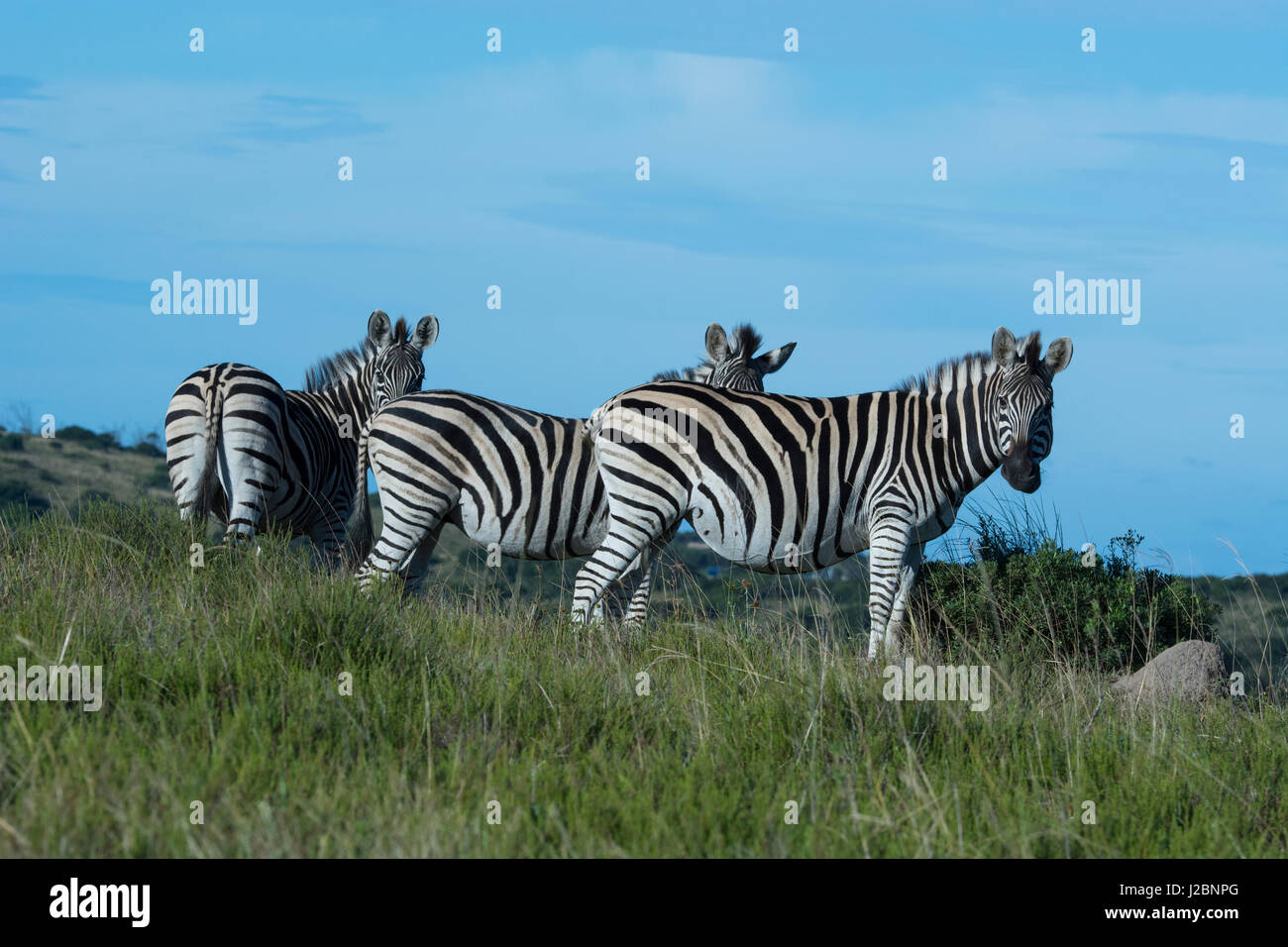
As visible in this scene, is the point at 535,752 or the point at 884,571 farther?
the point at 884,571

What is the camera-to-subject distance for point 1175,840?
5262 mm

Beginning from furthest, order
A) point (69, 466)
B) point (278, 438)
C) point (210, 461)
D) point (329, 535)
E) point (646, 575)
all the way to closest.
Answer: point (69, 466), point (329, 535), point (278, 438), point (210, 461), point (646, 575)

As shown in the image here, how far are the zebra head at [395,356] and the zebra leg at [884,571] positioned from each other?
5.87m

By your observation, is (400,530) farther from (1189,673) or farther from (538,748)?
(1189,673)

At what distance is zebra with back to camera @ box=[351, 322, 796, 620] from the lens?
1098cm

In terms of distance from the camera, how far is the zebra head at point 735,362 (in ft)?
43.7

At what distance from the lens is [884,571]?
10.0 metres

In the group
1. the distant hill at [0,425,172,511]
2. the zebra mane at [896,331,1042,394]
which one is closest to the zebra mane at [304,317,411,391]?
the zebra mane at [896,331,1042,394]

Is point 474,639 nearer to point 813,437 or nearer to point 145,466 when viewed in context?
point 813,437

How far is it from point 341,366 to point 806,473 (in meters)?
6.52

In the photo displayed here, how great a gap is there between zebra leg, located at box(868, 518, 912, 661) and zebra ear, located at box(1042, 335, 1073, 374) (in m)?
1.98

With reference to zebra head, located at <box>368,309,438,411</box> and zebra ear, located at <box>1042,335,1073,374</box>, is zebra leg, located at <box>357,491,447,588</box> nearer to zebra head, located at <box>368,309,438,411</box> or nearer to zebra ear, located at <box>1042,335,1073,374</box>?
zebra head, located at <box>368,309,438,411</box>

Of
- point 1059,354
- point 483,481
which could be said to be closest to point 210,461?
point 483,481

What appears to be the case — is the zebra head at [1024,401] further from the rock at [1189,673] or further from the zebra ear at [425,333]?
the zebra ear at [425,333]
